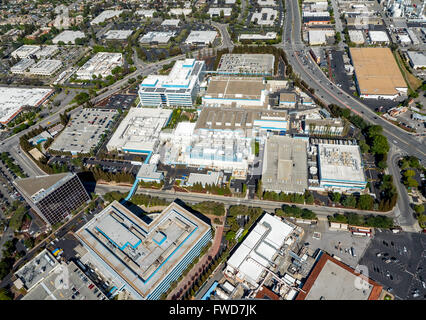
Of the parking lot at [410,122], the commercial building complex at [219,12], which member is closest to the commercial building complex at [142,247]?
the parking lot at [410,122]

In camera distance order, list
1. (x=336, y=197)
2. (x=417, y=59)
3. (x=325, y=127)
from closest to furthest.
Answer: (x=336, y=197), (x=325, y=127), (x=417, y=59)

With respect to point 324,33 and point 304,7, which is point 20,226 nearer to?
point 324,33

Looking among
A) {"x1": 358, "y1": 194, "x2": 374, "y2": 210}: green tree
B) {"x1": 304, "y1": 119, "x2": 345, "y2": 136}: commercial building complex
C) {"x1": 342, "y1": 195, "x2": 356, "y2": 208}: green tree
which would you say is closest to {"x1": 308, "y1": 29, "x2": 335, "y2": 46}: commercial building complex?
{"x1": 304, "y1": 119, "x2": 345, "y2": 136}: commercial building complex

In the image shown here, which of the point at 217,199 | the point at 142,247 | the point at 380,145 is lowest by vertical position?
the point at 217,199

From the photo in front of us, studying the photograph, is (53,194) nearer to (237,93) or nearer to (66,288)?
(66,288)

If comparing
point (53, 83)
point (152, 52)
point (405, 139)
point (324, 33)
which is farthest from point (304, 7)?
point (53, 83)

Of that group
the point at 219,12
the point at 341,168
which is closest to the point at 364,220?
the point at 341,168

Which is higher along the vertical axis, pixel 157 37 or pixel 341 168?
pixel 157 37
